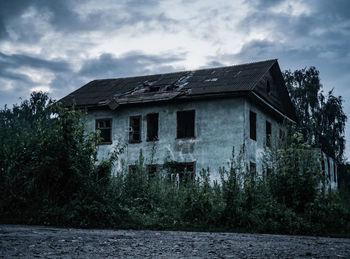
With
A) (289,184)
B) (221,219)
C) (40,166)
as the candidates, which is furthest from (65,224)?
(289,184)

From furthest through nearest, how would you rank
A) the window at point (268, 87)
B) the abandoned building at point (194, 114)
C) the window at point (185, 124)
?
1. the window at point (268, 87)
2. the window at point (185, 124)
3. the abandoned building at point (194, 114)

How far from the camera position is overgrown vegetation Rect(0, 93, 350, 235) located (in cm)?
802

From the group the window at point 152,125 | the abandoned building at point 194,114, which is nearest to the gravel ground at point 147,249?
the abandoned building at point 194,114

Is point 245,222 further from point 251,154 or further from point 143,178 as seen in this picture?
point 251,154

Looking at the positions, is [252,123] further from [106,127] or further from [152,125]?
[106,127]

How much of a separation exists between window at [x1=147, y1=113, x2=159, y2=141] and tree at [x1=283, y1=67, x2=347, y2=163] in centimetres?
1466

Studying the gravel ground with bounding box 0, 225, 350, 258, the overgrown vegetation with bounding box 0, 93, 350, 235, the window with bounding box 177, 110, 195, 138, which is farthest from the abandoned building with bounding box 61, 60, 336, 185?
the gravel ground with bounding box 0, 225, 350, 258

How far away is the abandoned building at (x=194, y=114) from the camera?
19.4 meters

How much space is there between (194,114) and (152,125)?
8.50ft

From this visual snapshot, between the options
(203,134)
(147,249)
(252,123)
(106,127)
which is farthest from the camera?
(106,127)

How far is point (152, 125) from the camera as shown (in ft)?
71.6

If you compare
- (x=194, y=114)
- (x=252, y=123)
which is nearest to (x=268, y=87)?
(x=252, y=123)

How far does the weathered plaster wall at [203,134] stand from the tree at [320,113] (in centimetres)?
1369

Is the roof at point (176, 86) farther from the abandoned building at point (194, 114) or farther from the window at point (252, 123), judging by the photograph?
the window at point (252, 123)
